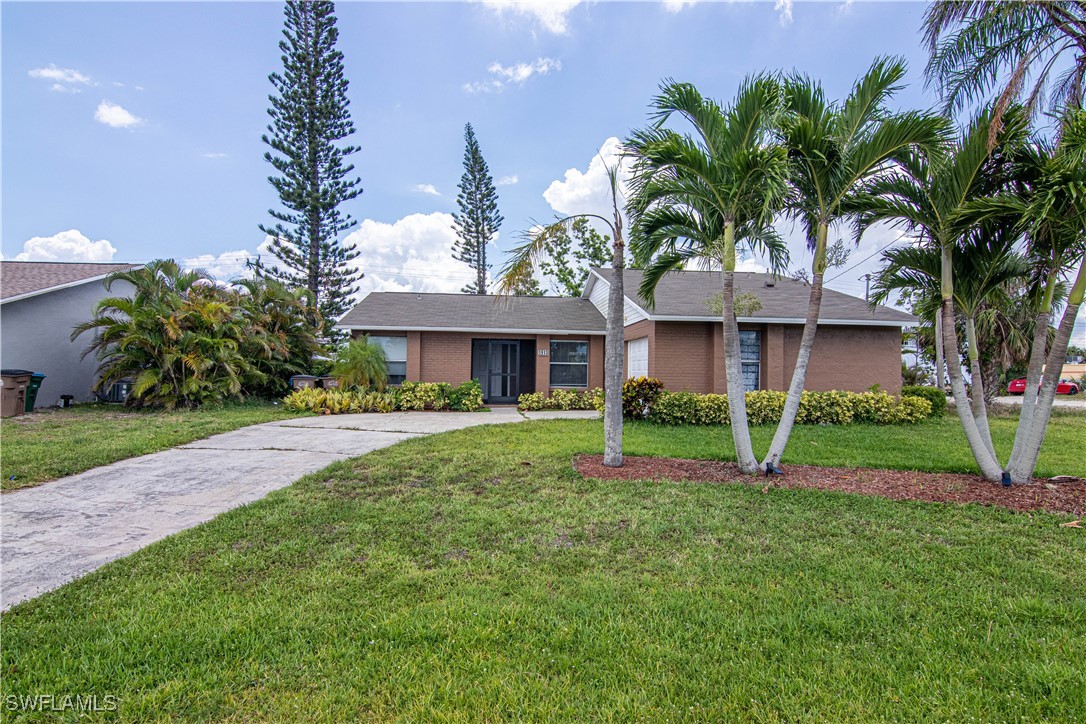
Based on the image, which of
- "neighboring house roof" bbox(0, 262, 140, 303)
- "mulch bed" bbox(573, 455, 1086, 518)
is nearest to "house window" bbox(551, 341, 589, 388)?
Answer: "mulch bed" bbox(573, 455, 1086, 518)

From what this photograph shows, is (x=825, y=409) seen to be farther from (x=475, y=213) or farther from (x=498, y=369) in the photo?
(x=475, y=213)

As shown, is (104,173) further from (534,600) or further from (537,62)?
(534,600)

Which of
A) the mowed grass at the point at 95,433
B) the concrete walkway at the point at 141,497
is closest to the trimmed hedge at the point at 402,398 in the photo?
the mowed grass at the point at 95,433

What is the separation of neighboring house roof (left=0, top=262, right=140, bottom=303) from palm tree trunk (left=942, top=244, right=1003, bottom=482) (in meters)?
19.0

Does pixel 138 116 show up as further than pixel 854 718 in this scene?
Yes

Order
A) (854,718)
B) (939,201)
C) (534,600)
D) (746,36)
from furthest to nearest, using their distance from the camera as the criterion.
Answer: (746,36) < (939,201) < (534,600) < (854,718)

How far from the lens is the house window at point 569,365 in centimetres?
1593

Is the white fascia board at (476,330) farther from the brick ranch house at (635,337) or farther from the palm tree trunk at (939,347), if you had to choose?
the palm tree trunk at (939,347)

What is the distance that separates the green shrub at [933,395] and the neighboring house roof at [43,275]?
22.9 metres

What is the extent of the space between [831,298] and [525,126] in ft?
34.0

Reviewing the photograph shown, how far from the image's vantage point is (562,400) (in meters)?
14.6

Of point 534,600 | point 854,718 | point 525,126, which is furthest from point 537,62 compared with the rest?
point 854,718

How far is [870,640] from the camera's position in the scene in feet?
8.71

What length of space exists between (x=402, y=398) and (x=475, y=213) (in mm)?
19073
